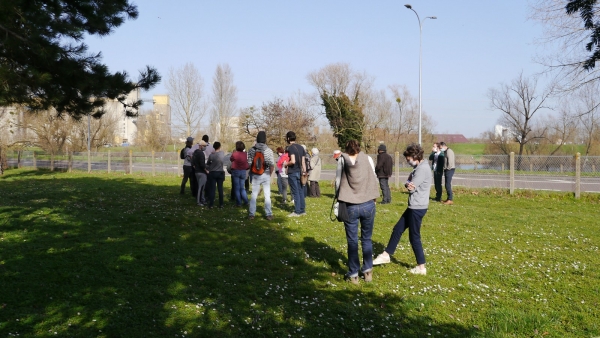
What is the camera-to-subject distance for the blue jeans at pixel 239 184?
12906 millimetres

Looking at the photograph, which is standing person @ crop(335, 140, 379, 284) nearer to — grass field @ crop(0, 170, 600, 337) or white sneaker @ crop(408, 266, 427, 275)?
grass field @ crop(0, 170, 600, 337)

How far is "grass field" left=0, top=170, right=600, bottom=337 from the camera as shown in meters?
4.96

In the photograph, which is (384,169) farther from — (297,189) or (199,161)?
(199,161)

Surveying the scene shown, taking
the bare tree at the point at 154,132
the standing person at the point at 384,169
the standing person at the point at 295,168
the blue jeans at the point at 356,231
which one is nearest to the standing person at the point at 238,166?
the standing person at the point at 295,168

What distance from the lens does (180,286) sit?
240 inches

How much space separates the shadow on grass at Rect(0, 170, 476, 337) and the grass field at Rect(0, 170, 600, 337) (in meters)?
0.02

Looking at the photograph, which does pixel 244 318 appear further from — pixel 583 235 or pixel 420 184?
pixel 583 235

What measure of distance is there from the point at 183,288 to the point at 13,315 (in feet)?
6.00

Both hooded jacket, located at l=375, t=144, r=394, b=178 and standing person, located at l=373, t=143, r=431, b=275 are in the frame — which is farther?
hooded jacket, located at l=375, t=144, r=394, b=178

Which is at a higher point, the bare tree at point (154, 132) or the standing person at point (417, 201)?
the bare tree at point (154, 132)

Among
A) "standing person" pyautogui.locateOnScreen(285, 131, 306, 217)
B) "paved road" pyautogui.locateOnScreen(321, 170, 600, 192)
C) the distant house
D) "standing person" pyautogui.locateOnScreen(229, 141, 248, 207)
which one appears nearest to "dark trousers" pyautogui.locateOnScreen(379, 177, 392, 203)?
"standing person" pyautogui.locateOnScreen(285, 131, 306, 217)

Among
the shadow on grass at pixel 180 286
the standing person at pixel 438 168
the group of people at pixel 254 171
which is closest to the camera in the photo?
the shadow on grass at pixel 180 286

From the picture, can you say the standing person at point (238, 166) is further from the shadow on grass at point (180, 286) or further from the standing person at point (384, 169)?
the standing person at point (384, 169)

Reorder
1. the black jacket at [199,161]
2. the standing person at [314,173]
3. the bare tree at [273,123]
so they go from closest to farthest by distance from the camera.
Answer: the black jacket at [199,161] < the standing person at [314,173] < the bare tree at [273,123]
